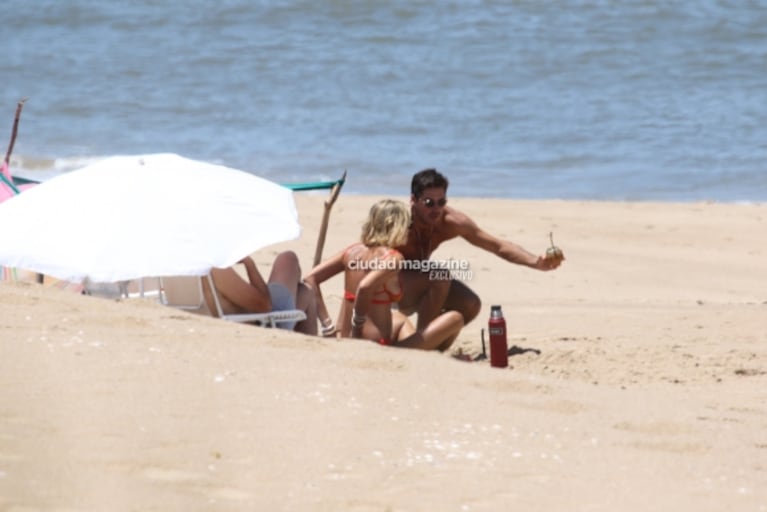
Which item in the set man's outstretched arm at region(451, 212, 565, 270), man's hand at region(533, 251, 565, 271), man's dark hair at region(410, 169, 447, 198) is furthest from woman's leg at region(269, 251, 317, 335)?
man's hand at region(533, 251, 565, 271)

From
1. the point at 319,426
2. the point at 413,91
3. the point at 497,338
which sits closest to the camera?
the point at 319,426

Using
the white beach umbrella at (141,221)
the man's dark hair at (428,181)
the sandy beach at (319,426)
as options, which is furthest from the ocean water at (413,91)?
the sandy beach at (319,426)

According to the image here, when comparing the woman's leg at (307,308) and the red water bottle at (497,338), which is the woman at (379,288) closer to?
the woman's leg at (307,308)

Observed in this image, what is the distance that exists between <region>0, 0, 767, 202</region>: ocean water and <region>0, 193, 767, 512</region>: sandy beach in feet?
29.4

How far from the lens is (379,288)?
5.90m

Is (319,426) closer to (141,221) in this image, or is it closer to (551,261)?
(141,221)

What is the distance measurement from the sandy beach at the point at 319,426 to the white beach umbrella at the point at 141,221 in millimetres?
174

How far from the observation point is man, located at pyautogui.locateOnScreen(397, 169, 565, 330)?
625 centimetres

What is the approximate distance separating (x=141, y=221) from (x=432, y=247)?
161 centimetres

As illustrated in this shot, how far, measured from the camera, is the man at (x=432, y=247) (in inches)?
246

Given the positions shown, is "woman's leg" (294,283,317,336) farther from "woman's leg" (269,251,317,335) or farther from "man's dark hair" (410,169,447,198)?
"man's dark hair" (410,169,447,198)

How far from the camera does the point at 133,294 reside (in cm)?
603

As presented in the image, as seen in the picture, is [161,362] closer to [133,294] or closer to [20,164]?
[133,294]

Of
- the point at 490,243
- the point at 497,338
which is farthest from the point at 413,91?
the point at 497,338
